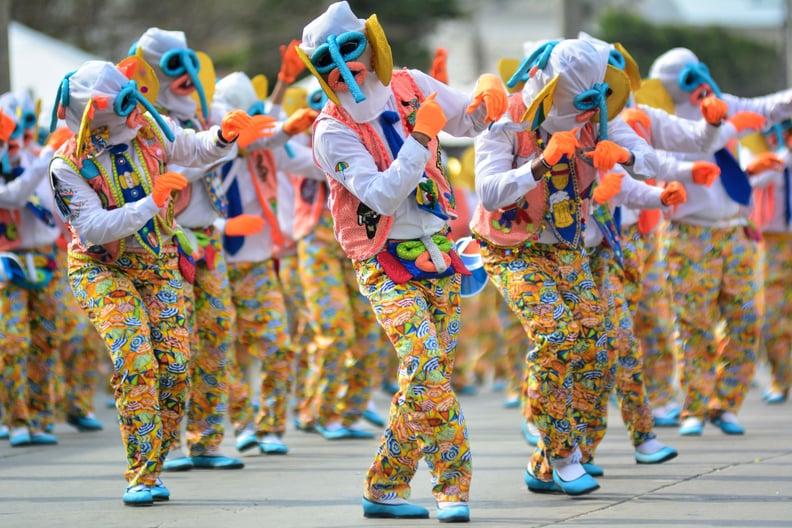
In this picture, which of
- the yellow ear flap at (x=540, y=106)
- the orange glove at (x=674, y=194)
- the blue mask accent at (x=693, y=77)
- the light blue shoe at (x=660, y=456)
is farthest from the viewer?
the blue mask accent at (x=693, y=77)

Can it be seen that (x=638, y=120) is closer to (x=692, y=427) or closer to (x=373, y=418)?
(x=692, y=427)

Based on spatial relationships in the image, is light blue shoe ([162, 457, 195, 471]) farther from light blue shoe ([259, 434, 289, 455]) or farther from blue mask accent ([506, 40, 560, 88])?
blue mask accent ([506, 40, 560, 88])

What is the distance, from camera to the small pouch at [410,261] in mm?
6301

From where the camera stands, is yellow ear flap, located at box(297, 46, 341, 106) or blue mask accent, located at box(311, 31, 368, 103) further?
yellow ear flap, located at box(297, 46, 341, 106)

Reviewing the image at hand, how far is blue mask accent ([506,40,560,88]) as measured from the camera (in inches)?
275

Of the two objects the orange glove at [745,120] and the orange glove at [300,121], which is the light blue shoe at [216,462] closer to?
the orange glove at [300,121]

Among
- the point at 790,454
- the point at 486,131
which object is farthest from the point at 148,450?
the point at 790,454

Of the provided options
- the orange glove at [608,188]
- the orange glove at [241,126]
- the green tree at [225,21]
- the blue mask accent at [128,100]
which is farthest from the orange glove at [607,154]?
the green tree at [225,21]

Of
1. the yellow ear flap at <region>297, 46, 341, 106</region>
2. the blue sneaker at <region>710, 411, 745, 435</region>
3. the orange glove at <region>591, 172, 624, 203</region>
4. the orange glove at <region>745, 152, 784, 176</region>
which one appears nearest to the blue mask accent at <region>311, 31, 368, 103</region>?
the yellow ear flap at <region>297, 46, 341, 106</region>

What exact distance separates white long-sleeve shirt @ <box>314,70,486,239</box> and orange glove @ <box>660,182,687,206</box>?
129 centimetres

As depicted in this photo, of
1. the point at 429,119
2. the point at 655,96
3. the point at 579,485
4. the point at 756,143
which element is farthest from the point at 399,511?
the point at 756,143

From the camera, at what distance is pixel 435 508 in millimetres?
6777

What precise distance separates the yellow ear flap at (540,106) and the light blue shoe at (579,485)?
5.45 ft

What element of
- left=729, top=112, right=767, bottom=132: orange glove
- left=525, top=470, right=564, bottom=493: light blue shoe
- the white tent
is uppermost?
left=729, top=112, right=767, bottom=132: orange glove
